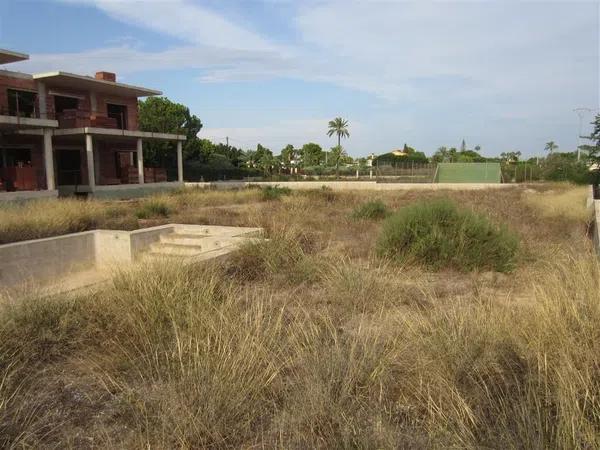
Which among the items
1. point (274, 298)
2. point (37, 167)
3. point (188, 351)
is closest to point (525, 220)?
point (274, 298)

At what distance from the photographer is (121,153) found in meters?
30.3

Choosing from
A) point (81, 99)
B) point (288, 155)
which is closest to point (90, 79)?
point (81, 99)

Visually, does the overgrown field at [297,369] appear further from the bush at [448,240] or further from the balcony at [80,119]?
the balcony at [80,119]

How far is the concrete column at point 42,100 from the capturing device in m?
24.9

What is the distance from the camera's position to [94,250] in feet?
35.0

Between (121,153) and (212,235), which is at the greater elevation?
(121,153)

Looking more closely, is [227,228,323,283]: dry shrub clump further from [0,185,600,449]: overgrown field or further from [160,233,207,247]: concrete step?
[160,233,207,247]: concrete step

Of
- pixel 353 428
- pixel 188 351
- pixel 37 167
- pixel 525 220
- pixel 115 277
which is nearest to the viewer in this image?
pixel 353 428

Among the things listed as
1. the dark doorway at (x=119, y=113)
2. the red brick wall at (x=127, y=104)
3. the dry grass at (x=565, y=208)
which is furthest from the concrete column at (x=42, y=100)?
Result: the dry grass at (x=565, y=208)

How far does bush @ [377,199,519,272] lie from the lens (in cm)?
711

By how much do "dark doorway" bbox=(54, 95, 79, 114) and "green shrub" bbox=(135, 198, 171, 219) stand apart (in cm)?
1354

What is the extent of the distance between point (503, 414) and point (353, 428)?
2.76 feet

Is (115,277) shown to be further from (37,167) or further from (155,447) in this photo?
(37,167)

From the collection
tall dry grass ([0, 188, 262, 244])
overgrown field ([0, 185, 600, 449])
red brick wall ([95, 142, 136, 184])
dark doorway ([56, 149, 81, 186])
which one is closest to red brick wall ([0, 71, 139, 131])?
red brick wall ([95, 142, 136, 184])
